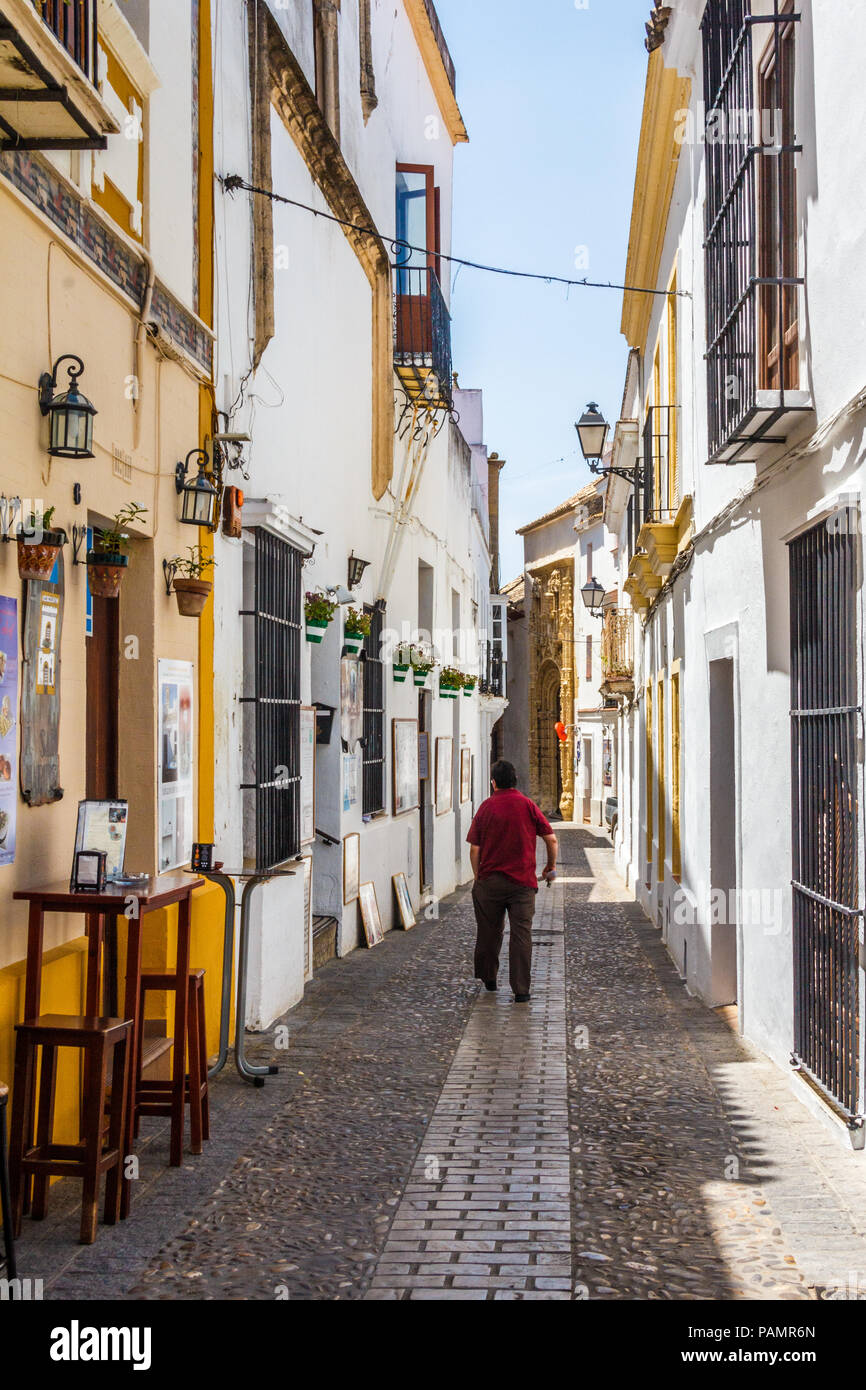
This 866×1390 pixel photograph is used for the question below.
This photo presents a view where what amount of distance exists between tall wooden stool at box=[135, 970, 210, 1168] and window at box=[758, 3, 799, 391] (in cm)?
375

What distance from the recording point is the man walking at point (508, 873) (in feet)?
30.7

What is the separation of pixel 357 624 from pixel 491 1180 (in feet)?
22.8

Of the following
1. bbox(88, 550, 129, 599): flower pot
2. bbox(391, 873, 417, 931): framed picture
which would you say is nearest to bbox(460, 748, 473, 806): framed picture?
Result: bbox(391, 873, 417, 931): framed picture

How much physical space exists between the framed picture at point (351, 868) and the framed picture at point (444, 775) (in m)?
5.93

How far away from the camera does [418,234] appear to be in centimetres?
1625

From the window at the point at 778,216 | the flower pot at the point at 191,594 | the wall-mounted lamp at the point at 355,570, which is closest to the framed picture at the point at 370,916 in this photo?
the wall-mounted lamp at the point at 355,570

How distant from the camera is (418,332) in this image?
15.2m

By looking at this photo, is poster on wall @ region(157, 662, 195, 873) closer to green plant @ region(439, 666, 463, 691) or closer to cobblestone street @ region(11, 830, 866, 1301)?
cobblestone street @ region(11, 830, 866, 1301)

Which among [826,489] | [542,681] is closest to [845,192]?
[826,489]

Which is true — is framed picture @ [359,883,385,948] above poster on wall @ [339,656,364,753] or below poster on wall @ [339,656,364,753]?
below

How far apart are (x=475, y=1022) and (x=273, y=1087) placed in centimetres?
212

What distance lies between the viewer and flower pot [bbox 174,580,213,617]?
6.94 metres

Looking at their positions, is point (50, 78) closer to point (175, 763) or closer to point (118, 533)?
point (118, 533)

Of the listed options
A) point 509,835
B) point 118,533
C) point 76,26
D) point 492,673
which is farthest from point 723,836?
point 492,673
